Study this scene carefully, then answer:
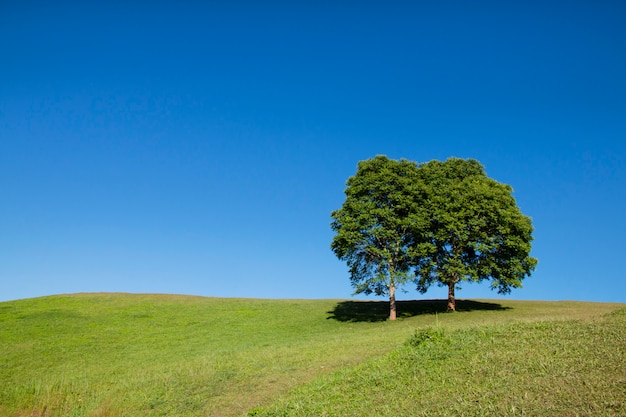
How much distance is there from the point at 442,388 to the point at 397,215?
103 feet

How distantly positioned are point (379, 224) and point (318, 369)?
25.2 m

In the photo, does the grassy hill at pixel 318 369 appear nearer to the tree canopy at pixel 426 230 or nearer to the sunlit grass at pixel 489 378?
the sunlit grass at pixel 489 378

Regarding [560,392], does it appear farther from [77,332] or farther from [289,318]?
[77,332]

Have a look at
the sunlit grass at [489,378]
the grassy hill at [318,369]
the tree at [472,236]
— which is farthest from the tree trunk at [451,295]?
the sunlit grass at [489,378]

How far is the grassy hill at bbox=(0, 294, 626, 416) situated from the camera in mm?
12289

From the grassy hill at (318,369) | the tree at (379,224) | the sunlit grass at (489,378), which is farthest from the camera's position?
the tree at (379,224)

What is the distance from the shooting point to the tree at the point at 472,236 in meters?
42.9

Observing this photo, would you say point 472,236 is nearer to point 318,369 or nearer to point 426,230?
point 426,230

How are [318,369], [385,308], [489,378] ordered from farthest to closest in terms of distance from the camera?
[385,308] → [318,369] → [489,378]

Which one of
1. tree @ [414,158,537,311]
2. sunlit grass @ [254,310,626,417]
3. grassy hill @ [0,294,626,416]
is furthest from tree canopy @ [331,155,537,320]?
sunlit grass @ [254,310,626,417]

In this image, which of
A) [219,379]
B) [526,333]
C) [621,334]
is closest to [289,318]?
[219,379]

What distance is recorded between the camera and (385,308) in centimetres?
5231

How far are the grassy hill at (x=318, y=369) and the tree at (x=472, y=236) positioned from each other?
15.2 feet

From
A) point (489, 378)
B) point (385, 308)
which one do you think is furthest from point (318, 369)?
point (385, 308)
